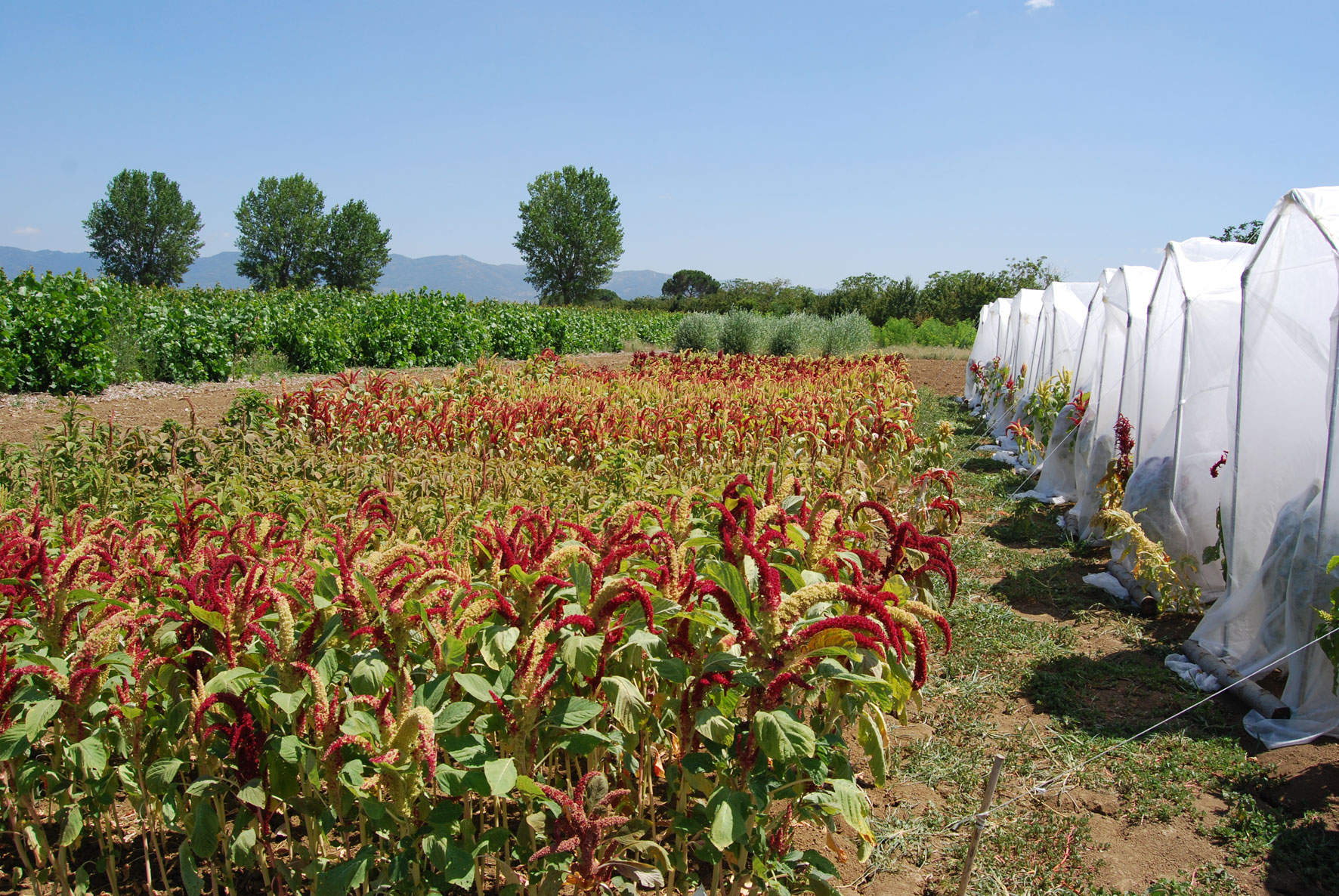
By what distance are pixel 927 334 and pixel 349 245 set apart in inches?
2109

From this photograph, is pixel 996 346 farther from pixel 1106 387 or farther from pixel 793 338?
pixel 1106 387

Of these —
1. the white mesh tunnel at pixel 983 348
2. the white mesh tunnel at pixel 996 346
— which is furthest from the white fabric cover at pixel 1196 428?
the white mesh tunnel at pixel 983 348

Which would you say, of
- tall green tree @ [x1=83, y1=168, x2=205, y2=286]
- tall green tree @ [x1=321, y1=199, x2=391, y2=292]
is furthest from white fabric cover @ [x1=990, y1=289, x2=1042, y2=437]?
tall green tree @ [x1=83, y1=168, x2=205, y2=286]

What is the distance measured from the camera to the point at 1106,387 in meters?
7.60

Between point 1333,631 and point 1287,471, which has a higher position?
point 1287,471

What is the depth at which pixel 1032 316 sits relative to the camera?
13547mm

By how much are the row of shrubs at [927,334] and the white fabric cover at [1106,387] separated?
29249mm

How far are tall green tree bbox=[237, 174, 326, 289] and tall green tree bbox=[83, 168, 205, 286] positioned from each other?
532cm

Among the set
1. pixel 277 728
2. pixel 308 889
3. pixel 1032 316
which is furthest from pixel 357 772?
pixel 1032 316

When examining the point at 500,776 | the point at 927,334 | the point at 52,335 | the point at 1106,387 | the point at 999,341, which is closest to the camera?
the point at 500,776

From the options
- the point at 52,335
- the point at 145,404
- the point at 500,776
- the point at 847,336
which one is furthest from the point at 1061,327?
the point at 52,335

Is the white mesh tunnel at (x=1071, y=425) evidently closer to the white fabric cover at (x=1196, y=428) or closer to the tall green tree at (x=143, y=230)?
the white fabric cover at (x=1196, y=428)

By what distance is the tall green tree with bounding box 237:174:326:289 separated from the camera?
66875 mm

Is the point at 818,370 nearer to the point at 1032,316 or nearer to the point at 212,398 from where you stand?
the point at 1032,316
